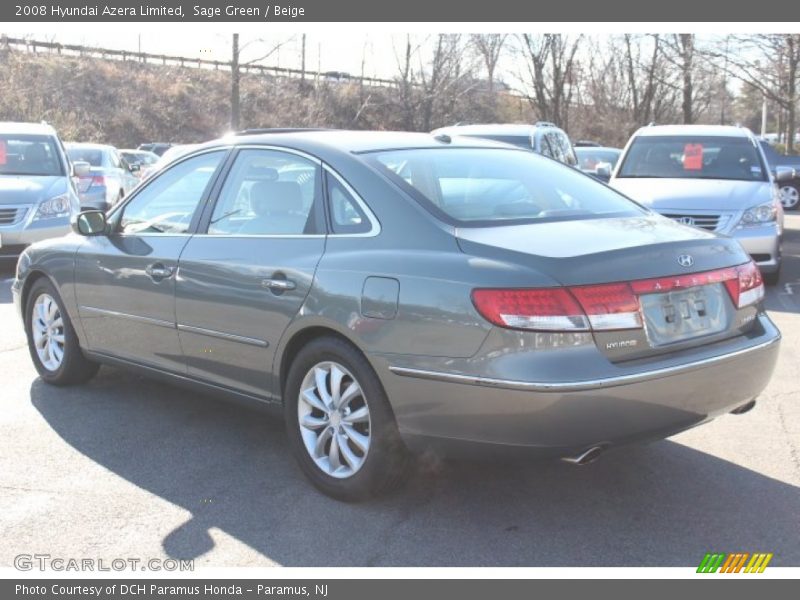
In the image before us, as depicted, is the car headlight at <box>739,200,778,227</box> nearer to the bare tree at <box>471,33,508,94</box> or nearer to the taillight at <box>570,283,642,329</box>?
the taillight at <box>570,283,642,329</box>

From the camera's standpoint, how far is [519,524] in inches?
146

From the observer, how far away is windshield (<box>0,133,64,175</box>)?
1162 centimetres

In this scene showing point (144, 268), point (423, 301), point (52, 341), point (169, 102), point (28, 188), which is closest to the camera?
point (423, 301)

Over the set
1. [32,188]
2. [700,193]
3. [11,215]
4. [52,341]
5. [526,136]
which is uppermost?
[526,136]

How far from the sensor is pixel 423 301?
3488 mm

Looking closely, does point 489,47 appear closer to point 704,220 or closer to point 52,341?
point 704,220

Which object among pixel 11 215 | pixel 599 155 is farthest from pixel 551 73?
pixel 11 215

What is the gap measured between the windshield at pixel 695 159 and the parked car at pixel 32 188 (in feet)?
22.4

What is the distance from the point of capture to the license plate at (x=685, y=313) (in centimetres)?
344

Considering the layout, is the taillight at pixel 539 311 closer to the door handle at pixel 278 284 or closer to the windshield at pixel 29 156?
the door handle at pixel 278 284

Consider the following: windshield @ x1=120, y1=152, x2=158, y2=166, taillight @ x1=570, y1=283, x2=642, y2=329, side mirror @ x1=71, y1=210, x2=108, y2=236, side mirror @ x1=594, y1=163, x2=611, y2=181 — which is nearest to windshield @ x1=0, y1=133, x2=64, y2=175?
side mirror @ x1=594, y1=163, x2=611, y2=181

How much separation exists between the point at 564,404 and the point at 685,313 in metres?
0.73

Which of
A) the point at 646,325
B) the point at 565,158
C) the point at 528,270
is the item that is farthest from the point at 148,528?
the point at 565,158

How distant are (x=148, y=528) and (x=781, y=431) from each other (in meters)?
3.31
